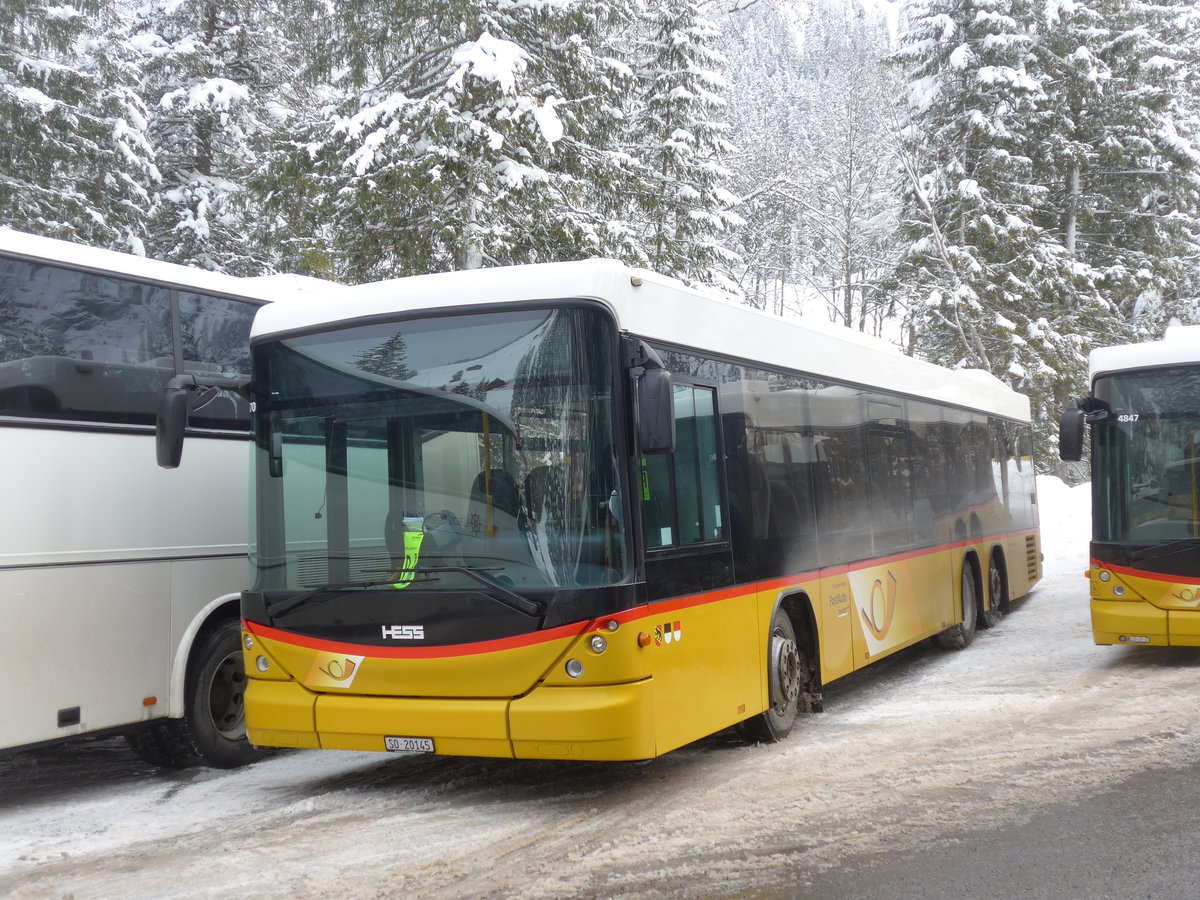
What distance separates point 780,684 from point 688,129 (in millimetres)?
19509

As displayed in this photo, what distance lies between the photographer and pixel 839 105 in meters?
41.2

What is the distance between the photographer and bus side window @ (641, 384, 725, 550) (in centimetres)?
688

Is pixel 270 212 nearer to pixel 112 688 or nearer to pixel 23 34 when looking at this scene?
pixel 23 34

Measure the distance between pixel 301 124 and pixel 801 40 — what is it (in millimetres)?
79737

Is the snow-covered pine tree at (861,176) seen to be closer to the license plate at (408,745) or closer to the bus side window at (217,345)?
the bus side window at (217,345)

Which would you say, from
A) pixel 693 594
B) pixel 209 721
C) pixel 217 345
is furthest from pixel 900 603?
pixel 217 345

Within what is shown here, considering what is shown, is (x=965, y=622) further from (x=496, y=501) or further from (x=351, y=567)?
(x=351, y=567)

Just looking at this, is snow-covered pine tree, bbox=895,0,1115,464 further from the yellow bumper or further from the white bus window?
the white bus window

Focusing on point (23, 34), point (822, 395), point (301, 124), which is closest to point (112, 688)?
point (822, 395)

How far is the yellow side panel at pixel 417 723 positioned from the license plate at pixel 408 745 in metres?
0.02

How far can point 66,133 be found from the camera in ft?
68.9

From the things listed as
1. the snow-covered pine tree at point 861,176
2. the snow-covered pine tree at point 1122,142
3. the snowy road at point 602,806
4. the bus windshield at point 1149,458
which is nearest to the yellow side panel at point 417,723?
the snowy road at point 602,806

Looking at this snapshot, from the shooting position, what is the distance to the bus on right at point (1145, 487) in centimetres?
1076

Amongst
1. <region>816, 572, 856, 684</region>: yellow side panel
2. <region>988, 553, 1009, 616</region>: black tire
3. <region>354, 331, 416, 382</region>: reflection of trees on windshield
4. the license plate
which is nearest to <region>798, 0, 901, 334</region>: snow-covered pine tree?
<region>988, 553, 1009, 616</region>: black tire
